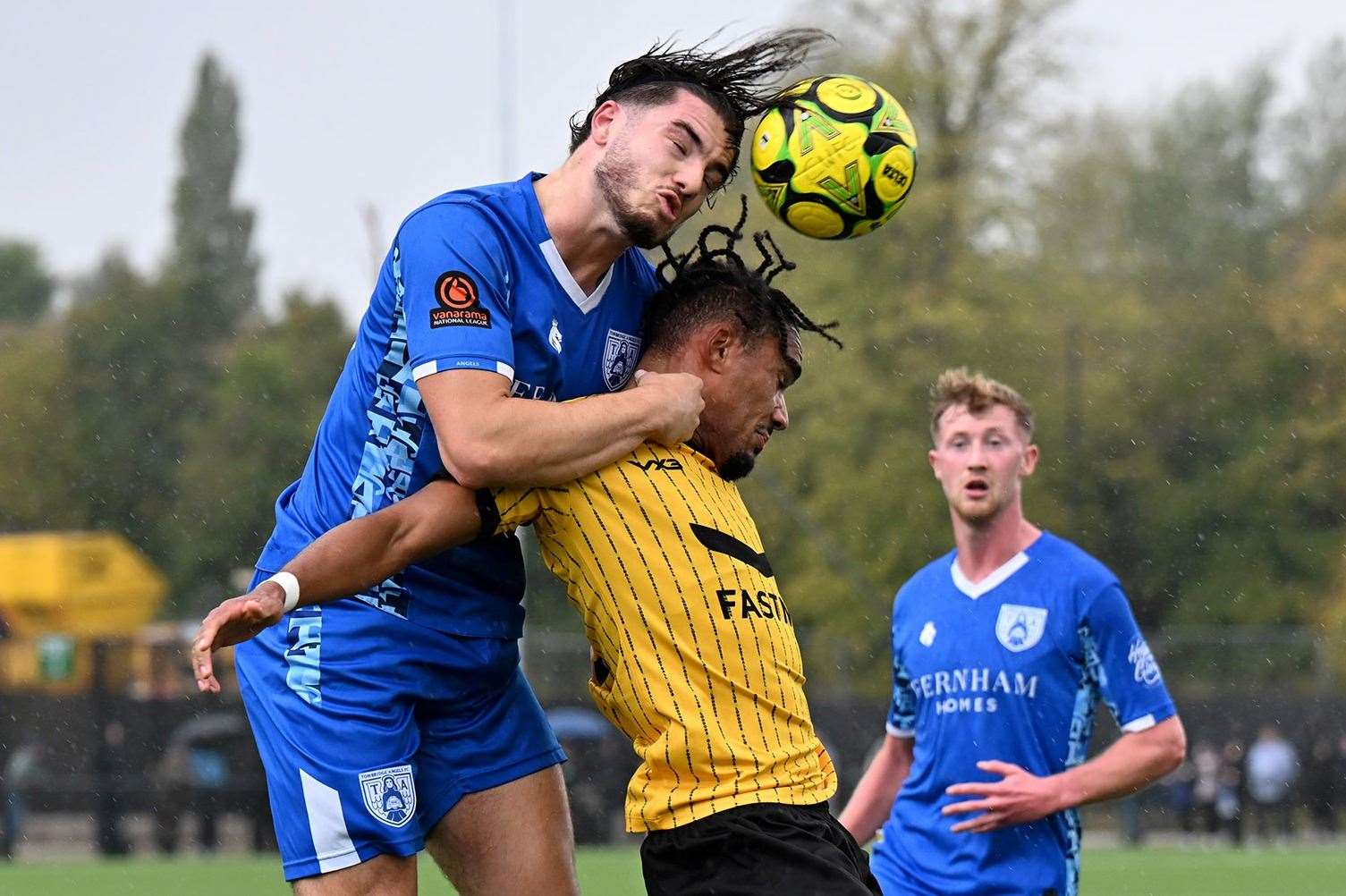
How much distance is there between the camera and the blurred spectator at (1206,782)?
22484 mm

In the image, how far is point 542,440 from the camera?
151 inches

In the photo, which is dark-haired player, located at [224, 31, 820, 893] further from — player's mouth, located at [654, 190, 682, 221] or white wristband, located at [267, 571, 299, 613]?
white wristband, located at [267, 571, 299, 613]

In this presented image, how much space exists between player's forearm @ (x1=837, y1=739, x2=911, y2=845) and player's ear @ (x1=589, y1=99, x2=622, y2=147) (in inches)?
104

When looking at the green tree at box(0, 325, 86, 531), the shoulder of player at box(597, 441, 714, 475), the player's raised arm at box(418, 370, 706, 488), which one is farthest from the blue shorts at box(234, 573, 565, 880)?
the green tree at box(0, 325, 86, 531)

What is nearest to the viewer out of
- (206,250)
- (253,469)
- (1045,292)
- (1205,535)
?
(1045,292)

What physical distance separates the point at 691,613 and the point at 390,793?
0.91 m

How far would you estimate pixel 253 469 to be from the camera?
49531 mm

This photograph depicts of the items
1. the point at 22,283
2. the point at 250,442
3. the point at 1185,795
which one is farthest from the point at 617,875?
the point at 22,283

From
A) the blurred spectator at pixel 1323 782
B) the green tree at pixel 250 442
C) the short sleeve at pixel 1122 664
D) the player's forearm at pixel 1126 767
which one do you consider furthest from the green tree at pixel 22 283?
the player's forearm at pixel 1126 767

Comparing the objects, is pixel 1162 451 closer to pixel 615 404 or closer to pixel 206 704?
pixel 206 704

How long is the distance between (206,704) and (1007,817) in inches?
633

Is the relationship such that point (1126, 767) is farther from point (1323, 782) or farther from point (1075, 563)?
point (1323, 782)

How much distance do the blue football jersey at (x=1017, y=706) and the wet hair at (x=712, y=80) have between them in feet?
6.67

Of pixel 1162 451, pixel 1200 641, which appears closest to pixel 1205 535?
pixel 1162 451
